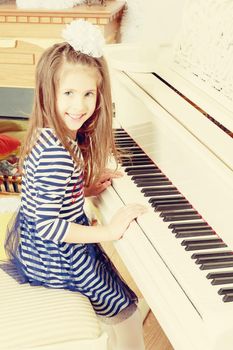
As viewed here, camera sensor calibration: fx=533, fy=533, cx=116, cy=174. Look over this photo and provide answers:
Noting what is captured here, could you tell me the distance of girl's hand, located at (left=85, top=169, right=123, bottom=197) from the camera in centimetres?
172

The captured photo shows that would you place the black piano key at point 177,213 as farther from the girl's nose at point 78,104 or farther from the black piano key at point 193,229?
the girl's nose at point 78,104

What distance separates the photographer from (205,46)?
1.72 m

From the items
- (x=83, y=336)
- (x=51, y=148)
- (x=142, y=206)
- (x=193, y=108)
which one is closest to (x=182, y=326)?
(x=83, y=336)

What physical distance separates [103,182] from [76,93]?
1.17ft

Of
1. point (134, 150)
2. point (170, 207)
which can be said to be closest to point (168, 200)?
point (170, 207)

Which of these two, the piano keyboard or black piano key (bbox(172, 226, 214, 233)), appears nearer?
the piano keyboard

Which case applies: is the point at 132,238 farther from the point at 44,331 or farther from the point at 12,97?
the point at 12,97

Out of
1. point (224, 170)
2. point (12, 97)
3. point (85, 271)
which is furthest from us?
point (12, 97)

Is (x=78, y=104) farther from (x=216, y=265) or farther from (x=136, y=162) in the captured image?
(x=216, y=265)

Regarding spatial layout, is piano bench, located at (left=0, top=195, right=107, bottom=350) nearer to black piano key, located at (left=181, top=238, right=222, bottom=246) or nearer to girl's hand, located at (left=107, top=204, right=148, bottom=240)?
girl's hand, located at (left=107, top=204, right=148, bottom=240)

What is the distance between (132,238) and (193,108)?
0.53 metres

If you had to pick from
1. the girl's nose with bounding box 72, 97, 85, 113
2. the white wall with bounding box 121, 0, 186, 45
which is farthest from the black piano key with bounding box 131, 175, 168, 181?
the white wall with bounding box 121, 0, 186, 45

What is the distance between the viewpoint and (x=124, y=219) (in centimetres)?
148

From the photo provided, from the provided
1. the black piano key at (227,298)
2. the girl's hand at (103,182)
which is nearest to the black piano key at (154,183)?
the girl's hand at (103,182)
